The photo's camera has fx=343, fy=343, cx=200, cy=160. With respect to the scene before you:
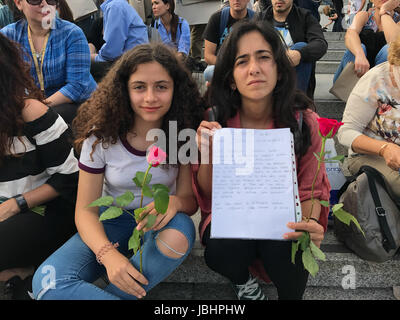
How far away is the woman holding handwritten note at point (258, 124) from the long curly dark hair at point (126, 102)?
0.13 metres

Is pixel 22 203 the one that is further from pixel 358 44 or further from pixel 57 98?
pixel 358 44

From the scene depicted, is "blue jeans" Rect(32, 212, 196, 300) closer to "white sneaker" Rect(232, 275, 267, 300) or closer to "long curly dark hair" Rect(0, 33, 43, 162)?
"white sneaker" Rect(232, 275, 267, 300)

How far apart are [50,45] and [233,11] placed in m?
1.55

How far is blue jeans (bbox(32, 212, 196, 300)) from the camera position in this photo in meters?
1.29

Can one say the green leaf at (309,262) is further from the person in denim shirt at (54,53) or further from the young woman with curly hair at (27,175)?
the person in denim shirt at (54,53)

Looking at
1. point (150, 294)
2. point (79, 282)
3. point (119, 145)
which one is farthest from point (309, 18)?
point (79, 282)

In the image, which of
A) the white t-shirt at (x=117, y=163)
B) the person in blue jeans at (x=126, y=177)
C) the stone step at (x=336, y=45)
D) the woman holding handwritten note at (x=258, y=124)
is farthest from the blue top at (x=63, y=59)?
the stone step at (x=336, y=45)

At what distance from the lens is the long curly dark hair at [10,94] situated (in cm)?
147

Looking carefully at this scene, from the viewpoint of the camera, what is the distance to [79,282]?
131 cm

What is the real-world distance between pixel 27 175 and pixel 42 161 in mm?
94

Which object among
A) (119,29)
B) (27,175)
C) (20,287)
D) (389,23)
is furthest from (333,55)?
(20,287)

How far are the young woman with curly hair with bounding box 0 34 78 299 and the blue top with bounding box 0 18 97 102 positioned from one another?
2.36 feet

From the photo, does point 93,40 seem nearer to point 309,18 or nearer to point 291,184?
point 309,18

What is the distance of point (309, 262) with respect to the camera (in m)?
1.24
